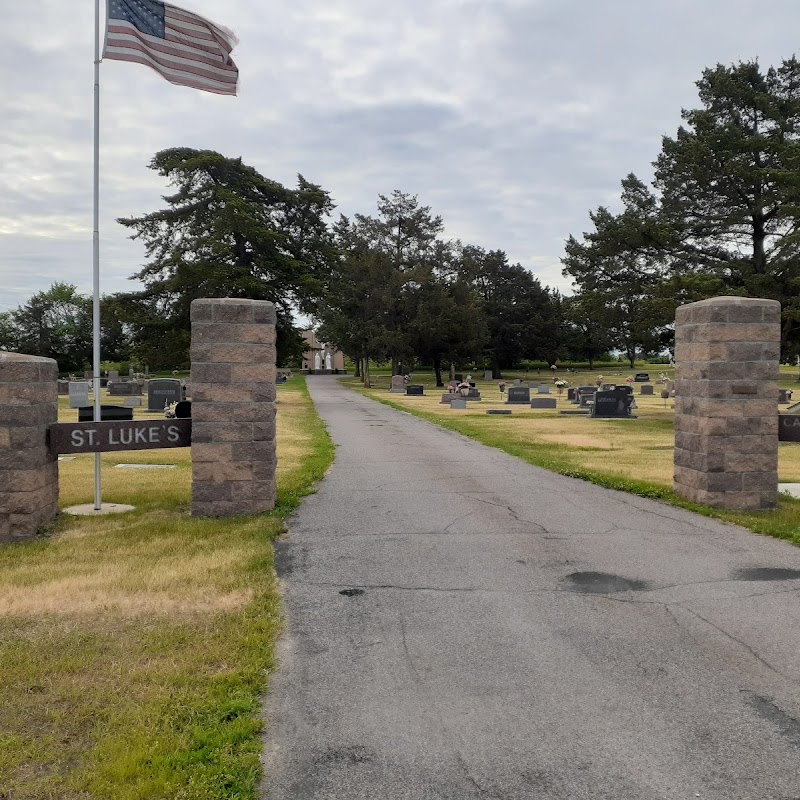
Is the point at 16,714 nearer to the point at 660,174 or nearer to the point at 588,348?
the point at 660,174

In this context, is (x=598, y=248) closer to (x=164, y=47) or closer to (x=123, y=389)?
(x=164, y=47)

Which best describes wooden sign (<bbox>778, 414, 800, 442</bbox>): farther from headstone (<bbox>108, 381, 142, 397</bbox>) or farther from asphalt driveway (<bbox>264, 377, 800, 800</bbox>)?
headstone (<bbox>108, 381, 142, 397</bbox>)

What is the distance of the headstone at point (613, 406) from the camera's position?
25.6 meters

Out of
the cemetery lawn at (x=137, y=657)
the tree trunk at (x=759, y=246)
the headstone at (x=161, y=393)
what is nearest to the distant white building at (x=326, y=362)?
the headstone at (x=161, y=393)

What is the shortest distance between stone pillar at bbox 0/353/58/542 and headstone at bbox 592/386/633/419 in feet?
69.8

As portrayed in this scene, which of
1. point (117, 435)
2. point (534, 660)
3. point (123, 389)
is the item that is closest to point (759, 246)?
point (117, 435)

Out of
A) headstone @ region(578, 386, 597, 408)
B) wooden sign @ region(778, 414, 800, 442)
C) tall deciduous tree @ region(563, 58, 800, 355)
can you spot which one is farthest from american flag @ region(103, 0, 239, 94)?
headstone @ region(578, 386, 597, 408)

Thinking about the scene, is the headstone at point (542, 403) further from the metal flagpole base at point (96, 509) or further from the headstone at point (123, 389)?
the metal flagpole base at point (96, 509)

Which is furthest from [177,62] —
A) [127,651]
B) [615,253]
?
[615,253]

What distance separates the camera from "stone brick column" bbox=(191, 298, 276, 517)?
8.16 meters

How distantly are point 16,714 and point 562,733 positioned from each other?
2.78 metres

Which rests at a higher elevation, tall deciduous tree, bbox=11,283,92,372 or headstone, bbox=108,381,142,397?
tall deciduous tree, bbox=11,283,92,372

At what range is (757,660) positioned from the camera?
168 inches

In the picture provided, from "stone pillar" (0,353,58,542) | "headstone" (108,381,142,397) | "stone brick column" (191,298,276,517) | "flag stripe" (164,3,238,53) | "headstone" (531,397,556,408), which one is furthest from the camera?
"headstone" (108,381,142,397)
